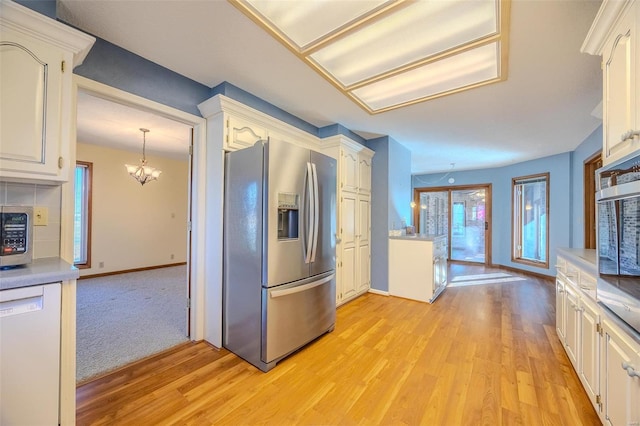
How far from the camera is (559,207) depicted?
4848 mm

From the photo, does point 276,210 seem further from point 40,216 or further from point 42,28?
point 42,28

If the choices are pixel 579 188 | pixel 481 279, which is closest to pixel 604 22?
pixel 579 188

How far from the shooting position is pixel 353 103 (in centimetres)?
276

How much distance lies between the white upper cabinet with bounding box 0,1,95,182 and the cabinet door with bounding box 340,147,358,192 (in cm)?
255

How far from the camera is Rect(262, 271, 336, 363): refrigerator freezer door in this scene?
6.44ft

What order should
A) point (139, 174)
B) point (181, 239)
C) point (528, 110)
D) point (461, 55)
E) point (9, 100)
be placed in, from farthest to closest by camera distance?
point (181, 239) → point (139, 174) → point (528, 110) → point (461, 55) → point (9, 100)

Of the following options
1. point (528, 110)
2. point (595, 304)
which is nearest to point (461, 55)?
point (528, 110)

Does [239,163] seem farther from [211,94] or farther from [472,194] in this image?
[472,194]

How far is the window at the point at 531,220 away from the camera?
5266 millimetres

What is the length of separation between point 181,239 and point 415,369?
19.3 ft

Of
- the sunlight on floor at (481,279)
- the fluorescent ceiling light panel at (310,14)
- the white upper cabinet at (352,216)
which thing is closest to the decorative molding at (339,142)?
the white upper cabinet at (352,216)

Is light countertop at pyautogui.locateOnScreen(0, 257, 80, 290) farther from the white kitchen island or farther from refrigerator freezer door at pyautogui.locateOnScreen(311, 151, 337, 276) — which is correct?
the white kitchen island

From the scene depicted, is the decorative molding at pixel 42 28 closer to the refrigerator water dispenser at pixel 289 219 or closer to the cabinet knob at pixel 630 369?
the refrigerator water dispenser at pixel 289 219

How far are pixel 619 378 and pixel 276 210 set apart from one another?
213 centimetres
